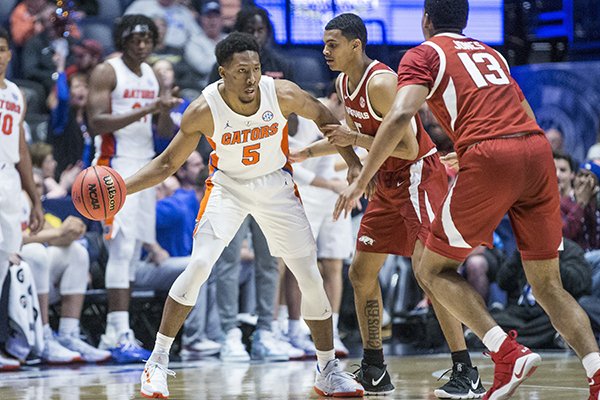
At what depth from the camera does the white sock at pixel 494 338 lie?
188 inches

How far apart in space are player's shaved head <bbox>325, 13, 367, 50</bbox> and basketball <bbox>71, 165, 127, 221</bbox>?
4.70ft

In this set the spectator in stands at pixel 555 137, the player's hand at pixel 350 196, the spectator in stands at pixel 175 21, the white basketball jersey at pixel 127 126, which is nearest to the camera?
the player's hand at pixel 350 196

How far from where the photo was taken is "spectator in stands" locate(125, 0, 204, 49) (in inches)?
443

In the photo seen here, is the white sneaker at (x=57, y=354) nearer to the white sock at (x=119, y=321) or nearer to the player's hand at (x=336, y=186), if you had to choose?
the white sock at (x=119, y=321)

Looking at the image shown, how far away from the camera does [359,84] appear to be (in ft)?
19.1

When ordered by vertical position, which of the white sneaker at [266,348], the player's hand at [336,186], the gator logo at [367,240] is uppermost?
the gator logo at [367,240]

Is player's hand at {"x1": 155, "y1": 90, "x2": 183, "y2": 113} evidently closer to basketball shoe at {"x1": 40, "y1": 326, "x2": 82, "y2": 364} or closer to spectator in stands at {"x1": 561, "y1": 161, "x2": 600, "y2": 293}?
basketball shoe at {"x1": 40, "y1": 326, "x2": 82, "y2": 364}

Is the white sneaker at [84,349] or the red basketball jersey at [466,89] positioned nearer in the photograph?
the red basketball jersey at [466,89]

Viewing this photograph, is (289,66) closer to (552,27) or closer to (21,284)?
(21,284)

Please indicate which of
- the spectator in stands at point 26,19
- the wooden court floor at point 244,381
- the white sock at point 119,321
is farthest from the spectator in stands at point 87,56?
the wooden court floor at point 244,381

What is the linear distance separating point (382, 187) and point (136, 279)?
3482mm

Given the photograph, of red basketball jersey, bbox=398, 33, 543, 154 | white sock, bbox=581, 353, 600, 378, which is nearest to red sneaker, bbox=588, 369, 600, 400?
white sock, bbox=581, 353, 600, 378

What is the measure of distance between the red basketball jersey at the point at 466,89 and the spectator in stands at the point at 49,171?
15.3 feet

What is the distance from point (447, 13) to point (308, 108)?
972 millimetres
